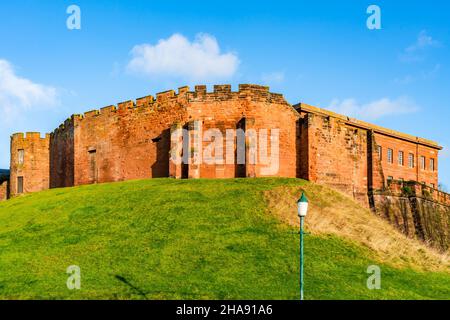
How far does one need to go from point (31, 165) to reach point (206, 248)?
3316 cm

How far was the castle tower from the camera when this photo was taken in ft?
149

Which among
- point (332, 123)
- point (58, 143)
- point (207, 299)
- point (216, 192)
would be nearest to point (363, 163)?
point (332, 123)

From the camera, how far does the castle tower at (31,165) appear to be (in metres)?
45.5

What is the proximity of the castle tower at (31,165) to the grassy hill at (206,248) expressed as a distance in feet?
64.1

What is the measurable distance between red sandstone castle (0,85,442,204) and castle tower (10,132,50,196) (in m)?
6.05

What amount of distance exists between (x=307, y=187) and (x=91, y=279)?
14334 mm

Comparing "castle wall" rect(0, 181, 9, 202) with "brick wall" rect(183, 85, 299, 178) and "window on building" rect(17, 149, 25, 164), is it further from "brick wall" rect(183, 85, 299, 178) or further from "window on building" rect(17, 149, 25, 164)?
"brick wall" rect(183, 85, 299, 178)

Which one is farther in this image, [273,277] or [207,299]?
[273,277]

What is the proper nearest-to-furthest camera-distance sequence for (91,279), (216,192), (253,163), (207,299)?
(207,299) < (91,279) < (216,192) < (253,163)

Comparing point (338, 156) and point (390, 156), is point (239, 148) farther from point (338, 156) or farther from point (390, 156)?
point (390, 156)

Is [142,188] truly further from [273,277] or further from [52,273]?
[273,277]

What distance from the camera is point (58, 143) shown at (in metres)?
43.0

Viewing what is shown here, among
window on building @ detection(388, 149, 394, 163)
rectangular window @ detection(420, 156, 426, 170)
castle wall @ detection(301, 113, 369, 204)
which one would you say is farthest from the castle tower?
rectangular window @ detection(420, 156, 426, 170)

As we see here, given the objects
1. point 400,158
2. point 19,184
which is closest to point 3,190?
point 19,184
